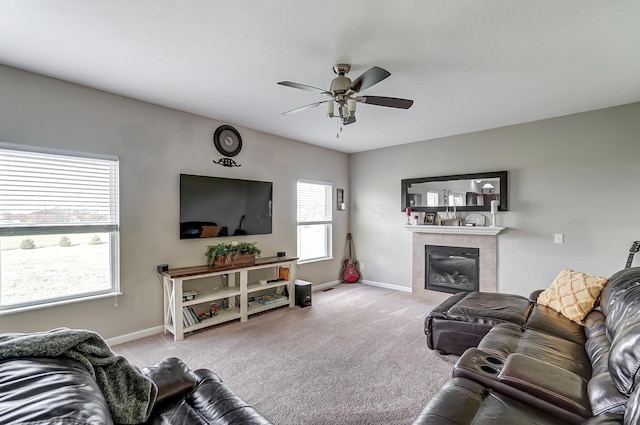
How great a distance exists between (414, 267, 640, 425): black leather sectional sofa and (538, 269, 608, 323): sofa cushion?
61mm

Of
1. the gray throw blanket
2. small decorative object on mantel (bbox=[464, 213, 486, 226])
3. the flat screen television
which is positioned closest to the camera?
the gray throw blanket

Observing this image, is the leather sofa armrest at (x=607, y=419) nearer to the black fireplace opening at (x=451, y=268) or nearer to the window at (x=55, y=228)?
the black fireplace opening at (x=451, y=268)

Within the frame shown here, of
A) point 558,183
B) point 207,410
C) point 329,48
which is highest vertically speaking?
point 329,48

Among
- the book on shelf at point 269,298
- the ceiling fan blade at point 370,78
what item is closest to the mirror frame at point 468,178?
the book on shelf at point 269,298

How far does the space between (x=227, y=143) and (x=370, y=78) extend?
8.39 ft

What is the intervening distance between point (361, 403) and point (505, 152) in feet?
12.6

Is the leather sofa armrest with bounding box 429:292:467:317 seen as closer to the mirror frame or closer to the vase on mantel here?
the mirror frame

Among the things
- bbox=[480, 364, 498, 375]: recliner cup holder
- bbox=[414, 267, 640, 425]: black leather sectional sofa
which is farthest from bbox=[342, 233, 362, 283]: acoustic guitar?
bbox=[480, 364, 498, 375]: recliner cup holder

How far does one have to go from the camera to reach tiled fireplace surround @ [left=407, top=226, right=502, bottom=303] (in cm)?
440

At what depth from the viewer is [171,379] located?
1490 mm

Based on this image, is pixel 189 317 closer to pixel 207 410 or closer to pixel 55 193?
pixel 55 193

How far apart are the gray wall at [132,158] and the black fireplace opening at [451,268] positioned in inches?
107

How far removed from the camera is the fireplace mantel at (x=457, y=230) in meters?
4.33

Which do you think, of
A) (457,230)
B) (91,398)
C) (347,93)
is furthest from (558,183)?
(91,398)
